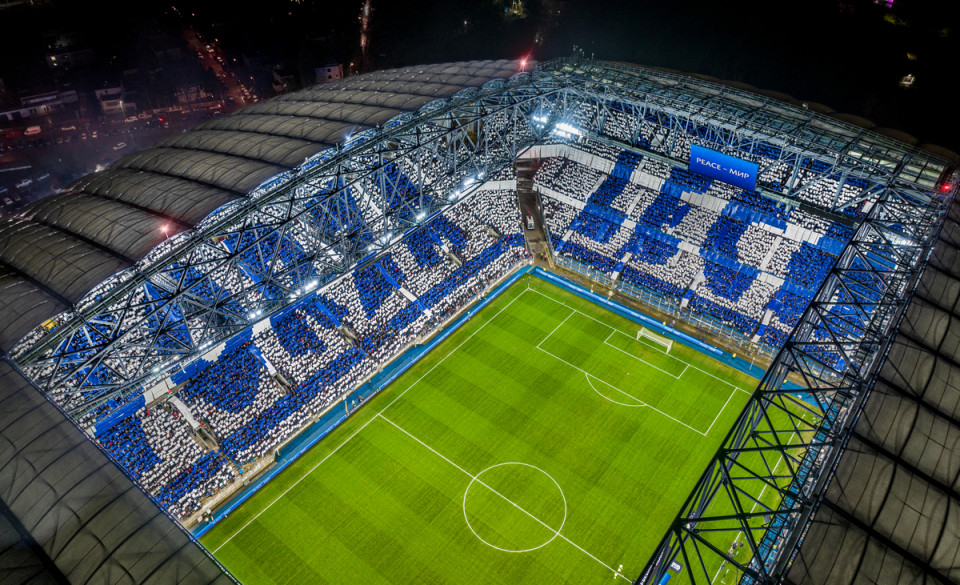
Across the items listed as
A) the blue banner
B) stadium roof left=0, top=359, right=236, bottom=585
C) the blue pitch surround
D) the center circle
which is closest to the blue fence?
the blue pitch surround

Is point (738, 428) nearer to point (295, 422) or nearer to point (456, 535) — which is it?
point (456, 535)

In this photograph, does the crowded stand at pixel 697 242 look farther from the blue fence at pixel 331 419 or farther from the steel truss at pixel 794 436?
the blue fence at pixel 331 419

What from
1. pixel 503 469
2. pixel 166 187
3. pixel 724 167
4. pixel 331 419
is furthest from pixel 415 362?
pixel 724 167

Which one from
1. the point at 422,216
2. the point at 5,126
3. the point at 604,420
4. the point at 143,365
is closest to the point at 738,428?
the point at 604,420

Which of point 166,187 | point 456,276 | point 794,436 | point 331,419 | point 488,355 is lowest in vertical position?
point 794,436

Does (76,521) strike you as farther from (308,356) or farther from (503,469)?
(308,356)

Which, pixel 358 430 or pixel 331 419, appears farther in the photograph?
pixel 331 419
